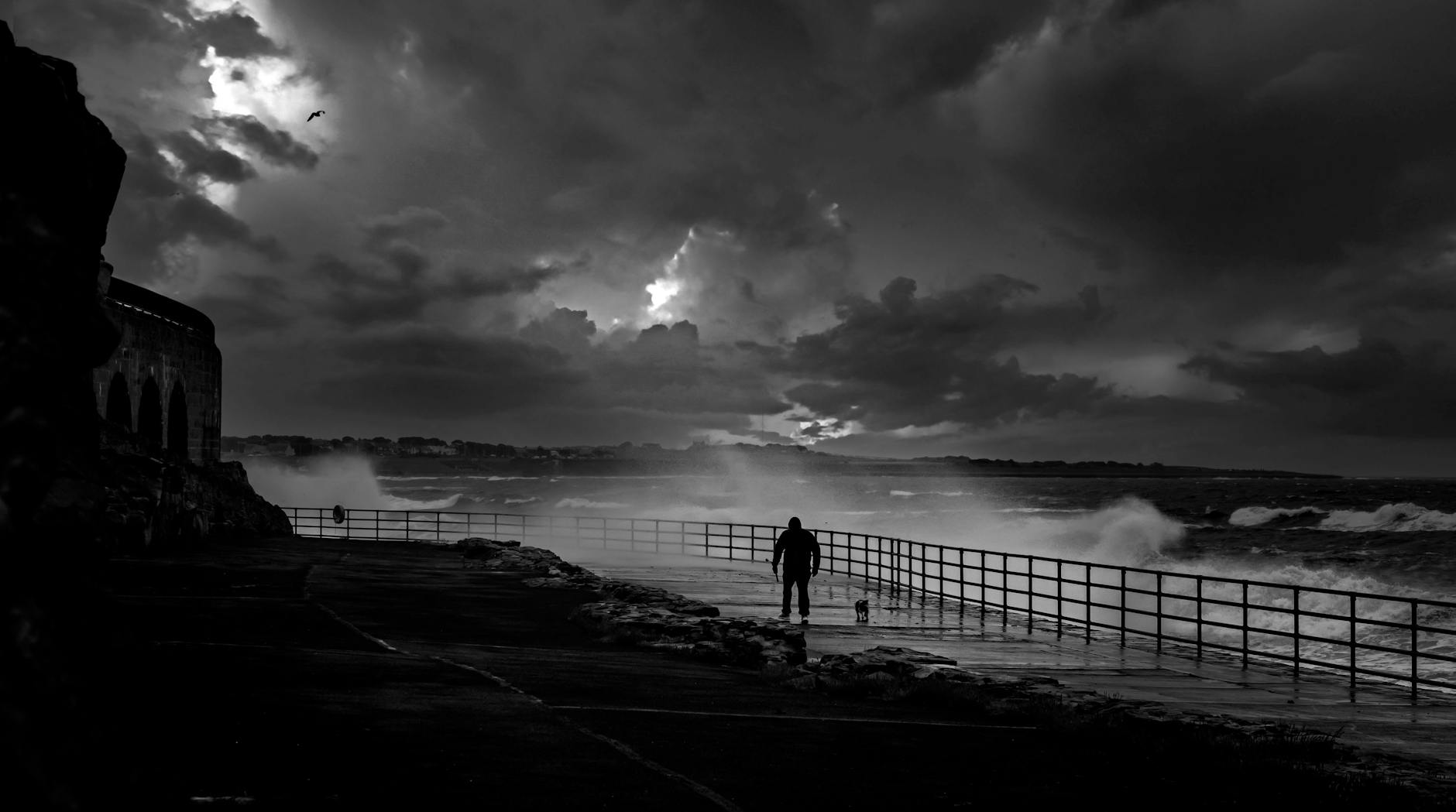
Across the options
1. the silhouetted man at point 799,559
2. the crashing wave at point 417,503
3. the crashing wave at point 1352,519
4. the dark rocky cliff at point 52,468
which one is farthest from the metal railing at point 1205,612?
the crashing wave at point 417,503

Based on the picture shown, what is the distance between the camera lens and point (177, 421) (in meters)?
35.9

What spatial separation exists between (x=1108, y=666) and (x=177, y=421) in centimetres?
3037

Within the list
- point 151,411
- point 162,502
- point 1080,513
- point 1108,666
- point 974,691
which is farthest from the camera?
point 1080,513

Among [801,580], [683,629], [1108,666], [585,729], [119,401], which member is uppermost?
[119,401]

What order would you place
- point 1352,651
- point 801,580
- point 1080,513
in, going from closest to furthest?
point 1352,651
point 801,580
point 1080,513

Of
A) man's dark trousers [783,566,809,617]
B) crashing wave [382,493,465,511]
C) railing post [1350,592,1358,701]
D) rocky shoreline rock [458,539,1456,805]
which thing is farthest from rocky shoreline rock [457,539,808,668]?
crashing wave [382,493,465,511]

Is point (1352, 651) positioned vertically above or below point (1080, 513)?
above

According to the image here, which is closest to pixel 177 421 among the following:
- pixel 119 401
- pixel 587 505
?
pixel 119 401

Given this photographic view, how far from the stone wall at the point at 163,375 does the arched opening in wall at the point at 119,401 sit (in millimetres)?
20

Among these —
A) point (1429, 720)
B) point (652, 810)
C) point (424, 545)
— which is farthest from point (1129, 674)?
point (424, 545)

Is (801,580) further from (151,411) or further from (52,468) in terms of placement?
(151,411)

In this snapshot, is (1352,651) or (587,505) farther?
(587,505)

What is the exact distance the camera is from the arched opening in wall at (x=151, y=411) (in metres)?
32.7

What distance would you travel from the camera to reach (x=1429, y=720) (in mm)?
11141
